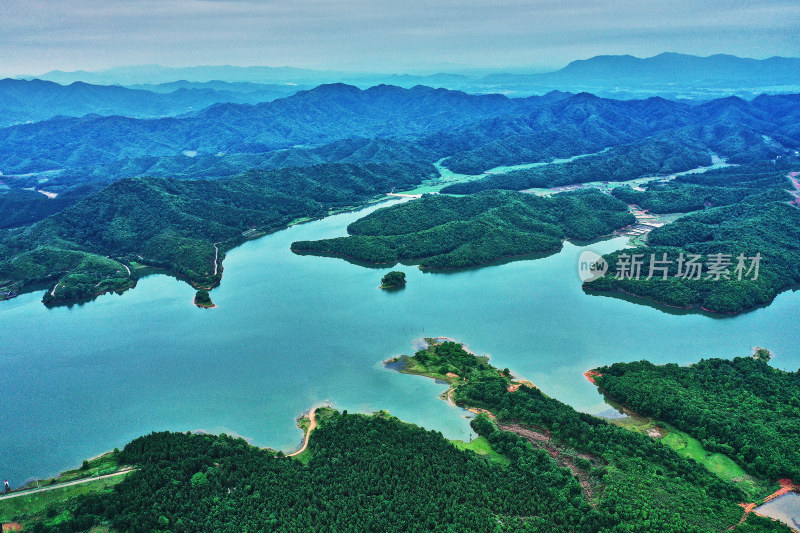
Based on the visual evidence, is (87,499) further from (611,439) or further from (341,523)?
(611,439)

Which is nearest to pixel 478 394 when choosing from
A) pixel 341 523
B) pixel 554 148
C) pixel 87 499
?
pixel 341 523

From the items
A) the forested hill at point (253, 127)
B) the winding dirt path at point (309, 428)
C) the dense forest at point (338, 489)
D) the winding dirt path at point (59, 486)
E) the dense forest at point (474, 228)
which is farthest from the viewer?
the forested hill at point (253, 127)

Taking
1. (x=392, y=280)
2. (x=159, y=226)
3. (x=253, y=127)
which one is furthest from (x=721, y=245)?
(x=253, y=127)

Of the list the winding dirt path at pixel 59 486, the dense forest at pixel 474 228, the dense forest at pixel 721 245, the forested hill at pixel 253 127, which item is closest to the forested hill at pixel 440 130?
the forested hill at pixel 253 127

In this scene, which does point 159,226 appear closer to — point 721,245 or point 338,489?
point 338,489

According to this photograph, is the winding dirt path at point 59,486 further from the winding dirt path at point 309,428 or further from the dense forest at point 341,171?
the dense forest at point 341,171

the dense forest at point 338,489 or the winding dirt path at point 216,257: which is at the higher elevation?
the winding dirt path at point 216,257

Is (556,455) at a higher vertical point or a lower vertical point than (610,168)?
lower
